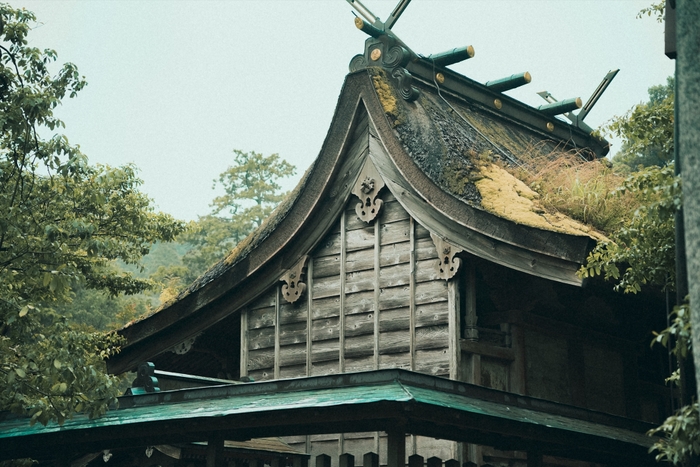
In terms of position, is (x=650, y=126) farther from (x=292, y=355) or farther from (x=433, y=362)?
(x=292, y=355)

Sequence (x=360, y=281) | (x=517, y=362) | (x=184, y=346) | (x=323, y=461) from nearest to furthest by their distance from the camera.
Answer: (x=323, y=461) → (x=517, y=362) → (x=360, y=281) → (x=184, y=346)

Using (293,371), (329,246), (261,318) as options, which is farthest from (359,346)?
(261,318)

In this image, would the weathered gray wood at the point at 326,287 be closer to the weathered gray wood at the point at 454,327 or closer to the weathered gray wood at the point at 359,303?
the weathered gray wood at the point at 359,303

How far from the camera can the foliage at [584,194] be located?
10.8 meters

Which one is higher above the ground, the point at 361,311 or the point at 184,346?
the point at 361,311

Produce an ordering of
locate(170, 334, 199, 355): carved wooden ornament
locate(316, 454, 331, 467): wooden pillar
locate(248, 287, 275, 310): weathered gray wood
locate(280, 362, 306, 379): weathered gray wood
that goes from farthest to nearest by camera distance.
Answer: locate(170, 334, 199, 355): carved wooden ornament, locate(248, 287, 275, 310): weathered gray wood, locate(280, 362, 306, 379): weathered gray wood, locate(316, 454, 331, 467): wooden pillar

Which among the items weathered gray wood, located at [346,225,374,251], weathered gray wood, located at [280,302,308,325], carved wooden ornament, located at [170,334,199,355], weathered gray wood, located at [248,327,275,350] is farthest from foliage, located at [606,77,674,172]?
carved wooden ornament, located at [170,334,199,355]

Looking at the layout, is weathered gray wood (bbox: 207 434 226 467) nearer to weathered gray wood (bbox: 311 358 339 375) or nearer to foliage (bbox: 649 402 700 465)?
weathered gray wood (bbox: 311 358 339 375)

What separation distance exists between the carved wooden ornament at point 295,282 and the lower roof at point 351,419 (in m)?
2.84

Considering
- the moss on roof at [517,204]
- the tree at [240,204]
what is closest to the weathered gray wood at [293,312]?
the moss on roof at [517,204]

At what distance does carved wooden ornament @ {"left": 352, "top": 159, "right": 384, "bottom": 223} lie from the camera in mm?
11797

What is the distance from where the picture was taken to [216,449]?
9.23m

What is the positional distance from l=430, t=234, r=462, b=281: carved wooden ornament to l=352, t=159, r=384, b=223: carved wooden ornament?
112 centimetres

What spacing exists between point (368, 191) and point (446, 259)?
5.21 feet
